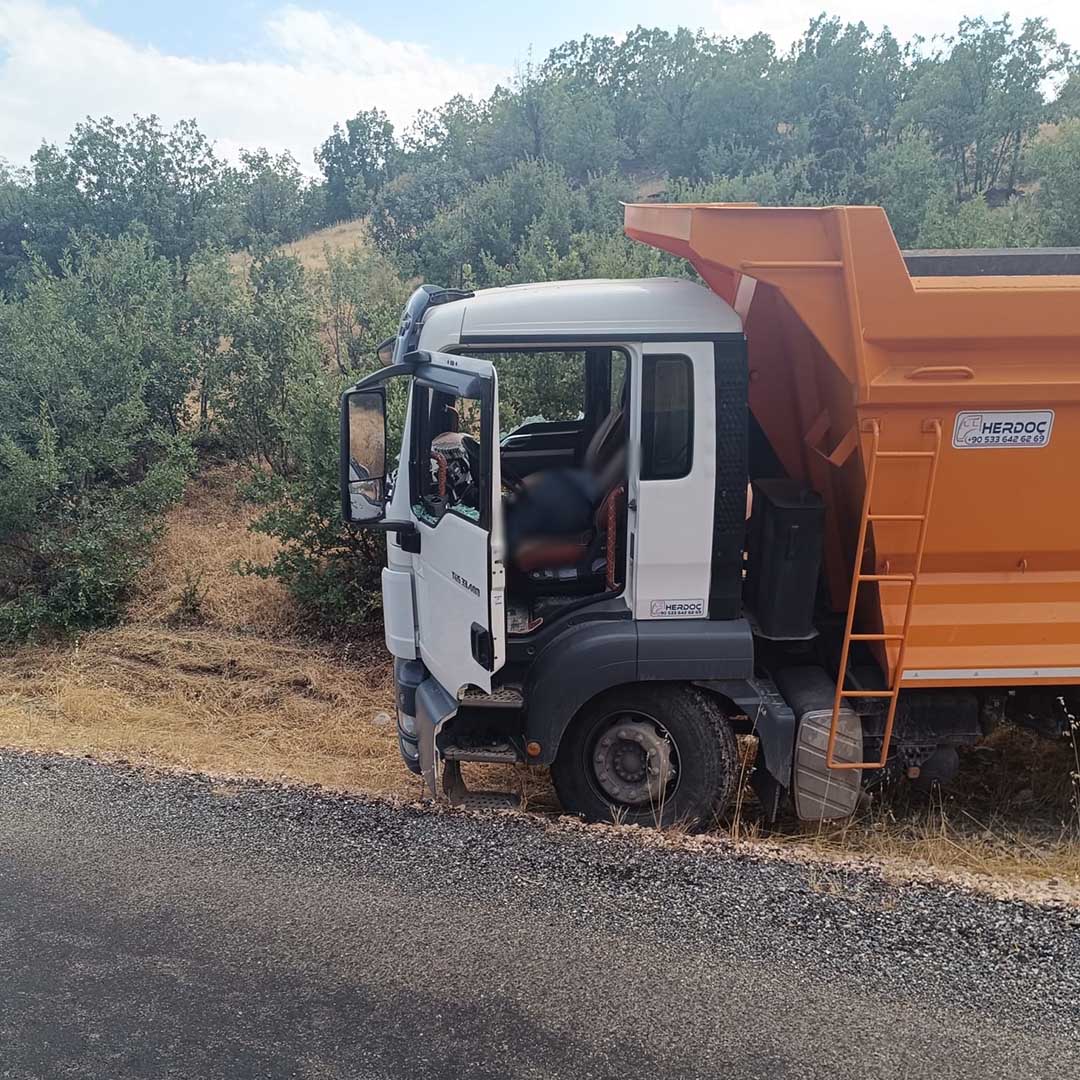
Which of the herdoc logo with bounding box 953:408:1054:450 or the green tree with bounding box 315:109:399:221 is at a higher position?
→ the green tree with bounding box 315:109:399:221

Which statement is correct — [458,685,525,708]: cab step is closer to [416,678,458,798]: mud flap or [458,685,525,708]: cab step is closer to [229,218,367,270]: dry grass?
[416,678,458,798]: mud flap

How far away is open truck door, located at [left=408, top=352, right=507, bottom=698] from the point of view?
400cm

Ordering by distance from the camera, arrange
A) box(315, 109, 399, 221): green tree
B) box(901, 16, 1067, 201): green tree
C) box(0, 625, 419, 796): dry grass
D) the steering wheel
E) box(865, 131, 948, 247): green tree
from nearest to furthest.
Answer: the steering wheel → box(0, 625, 419, 796): dry grass → box(865, 131, 948, 247): green tree → box(901, 16, 1067, 201): green tree → box(315, 109, 399, 221): green tree

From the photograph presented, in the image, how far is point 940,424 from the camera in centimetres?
405

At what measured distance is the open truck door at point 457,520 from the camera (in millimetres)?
3999

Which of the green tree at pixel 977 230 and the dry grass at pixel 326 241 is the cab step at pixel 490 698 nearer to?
the green tree at pixel 977 230

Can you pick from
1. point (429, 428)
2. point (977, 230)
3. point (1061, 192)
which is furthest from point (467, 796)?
point (1061, 192)

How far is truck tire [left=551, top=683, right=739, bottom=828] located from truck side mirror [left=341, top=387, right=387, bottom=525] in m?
1.60

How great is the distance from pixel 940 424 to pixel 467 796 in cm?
310

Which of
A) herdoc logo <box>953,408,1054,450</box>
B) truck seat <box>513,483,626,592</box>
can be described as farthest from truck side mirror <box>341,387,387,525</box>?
herdoc logo <box>953,408,1054,450</box>

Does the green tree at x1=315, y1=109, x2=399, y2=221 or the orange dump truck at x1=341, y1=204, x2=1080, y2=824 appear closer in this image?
the orange dump truck at x1=341, y1=204, x2=1080, y2=824

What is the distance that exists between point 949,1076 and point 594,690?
6.96 ft

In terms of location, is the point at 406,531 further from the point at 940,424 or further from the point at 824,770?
the point at 940,424

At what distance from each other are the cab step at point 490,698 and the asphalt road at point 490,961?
60 centimetres
